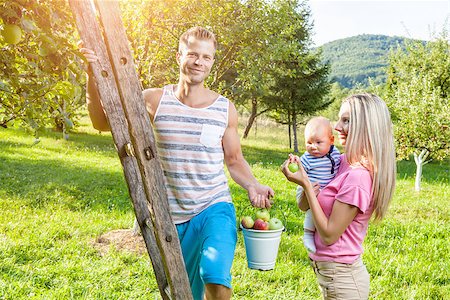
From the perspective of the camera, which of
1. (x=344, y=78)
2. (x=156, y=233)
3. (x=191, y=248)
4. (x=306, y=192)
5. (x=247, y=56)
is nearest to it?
(x=156, y=233)

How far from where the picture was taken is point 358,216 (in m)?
3.00

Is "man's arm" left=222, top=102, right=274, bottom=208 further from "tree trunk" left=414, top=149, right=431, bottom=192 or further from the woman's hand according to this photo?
"tree trunk" left=414, top=149, right=431, bottom=192

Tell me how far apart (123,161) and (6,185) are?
349 inches

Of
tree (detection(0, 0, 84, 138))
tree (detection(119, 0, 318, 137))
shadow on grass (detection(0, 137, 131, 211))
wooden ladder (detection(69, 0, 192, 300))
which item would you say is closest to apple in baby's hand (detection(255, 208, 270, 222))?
wooden ladder (detection(69, 0, 192, 300))

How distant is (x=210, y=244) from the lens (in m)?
3.16

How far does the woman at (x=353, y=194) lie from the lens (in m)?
2.88

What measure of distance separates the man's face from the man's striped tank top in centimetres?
20

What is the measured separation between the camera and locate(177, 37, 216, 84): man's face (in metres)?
3.45

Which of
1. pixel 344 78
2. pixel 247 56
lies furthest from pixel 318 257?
pixel 344 78

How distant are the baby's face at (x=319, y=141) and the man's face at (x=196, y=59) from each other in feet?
2.76

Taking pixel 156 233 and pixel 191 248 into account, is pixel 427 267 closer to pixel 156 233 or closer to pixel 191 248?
pixel 191 248

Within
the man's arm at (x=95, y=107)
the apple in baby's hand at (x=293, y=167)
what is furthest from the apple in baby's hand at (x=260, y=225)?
the man's arm at (x=95, y=107)

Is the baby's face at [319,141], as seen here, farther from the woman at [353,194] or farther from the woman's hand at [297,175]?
the woman's hand at [297,175]

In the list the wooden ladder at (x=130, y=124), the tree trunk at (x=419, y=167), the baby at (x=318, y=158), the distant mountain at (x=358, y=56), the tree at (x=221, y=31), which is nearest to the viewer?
the wooden ladder at (x=130, y=124)
